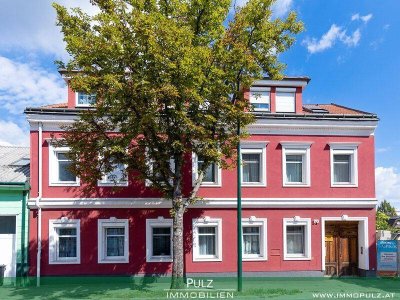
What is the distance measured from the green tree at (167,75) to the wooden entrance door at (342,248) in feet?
26.0

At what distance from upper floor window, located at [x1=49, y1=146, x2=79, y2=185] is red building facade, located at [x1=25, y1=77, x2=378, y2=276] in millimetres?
44

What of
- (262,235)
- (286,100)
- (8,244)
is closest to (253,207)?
(262,235)

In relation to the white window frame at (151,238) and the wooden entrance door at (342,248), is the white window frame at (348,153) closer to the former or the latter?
the wooden entrance door at (342,248)

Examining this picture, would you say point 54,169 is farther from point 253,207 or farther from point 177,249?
point 253,207

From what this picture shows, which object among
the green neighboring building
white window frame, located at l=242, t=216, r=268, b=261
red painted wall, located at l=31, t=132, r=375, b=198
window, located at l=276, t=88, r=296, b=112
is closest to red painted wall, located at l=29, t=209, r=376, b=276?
white window frame, located at l=242, t=216, r=268, b=261

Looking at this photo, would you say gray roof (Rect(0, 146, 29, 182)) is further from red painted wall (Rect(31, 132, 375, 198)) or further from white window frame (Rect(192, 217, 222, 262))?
white window frame (Rect(192, 217, 222, 262))

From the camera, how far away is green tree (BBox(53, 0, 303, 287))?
43.1 feet

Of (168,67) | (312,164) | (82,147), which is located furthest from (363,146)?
(82,147)

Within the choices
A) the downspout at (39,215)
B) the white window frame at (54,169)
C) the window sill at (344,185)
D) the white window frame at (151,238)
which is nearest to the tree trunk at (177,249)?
the white window frame at (151,238)

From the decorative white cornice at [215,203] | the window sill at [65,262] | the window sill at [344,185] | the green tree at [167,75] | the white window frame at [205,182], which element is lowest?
the window sill at [65,262]

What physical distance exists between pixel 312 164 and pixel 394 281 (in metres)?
6.25

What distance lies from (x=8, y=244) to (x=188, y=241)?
7.76m

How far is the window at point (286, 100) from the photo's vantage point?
66.9 feet

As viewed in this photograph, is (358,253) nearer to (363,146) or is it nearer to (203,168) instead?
(363,146)
